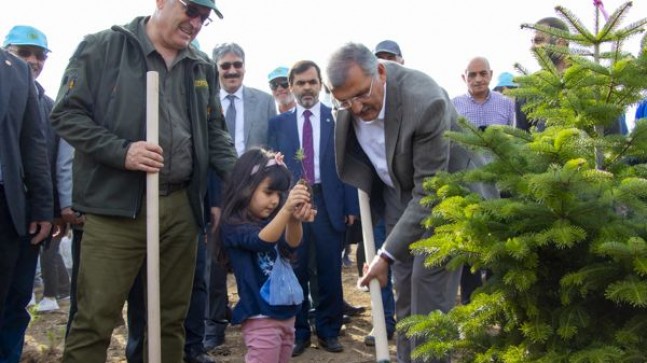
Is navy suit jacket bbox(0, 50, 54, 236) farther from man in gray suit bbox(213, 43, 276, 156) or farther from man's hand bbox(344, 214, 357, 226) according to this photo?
man's hand bbox(344, 214, 357, 226)

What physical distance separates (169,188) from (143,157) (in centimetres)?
39

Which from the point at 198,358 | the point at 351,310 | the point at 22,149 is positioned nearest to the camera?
the point at 22,149

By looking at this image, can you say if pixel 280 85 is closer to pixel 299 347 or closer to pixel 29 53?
pixel 29 53

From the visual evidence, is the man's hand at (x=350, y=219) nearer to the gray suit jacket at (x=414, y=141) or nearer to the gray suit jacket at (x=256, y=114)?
the gray suit jacket at (x=256, y=114)

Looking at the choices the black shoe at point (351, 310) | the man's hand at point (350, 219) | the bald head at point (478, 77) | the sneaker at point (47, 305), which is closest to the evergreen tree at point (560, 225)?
the man's hand at point (350, 219)

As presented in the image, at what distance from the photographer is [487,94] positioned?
6.62m

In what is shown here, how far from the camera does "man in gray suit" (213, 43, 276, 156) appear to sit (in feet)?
19.1

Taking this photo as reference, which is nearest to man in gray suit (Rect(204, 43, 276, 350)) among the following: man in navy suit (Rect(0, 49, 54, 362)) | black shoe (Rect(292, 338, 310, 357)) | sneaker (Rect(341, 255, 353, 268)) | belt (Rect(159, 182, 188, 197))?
black shoe (Rect(292, 338, 310, 357))

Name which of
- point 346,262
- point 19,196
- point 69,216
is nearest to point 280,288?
point 19,196

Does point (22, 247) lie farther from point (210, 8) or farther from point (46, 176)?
point (210, 8)

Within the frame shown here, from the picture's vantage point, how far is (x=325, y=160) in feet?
18.4

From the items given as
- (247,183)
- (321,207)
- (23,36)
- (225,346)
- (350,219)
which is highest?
(23,36)

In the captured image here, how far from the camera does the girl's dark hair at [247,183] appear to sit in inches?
151

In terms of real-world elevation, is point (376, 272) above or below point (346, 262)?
above
